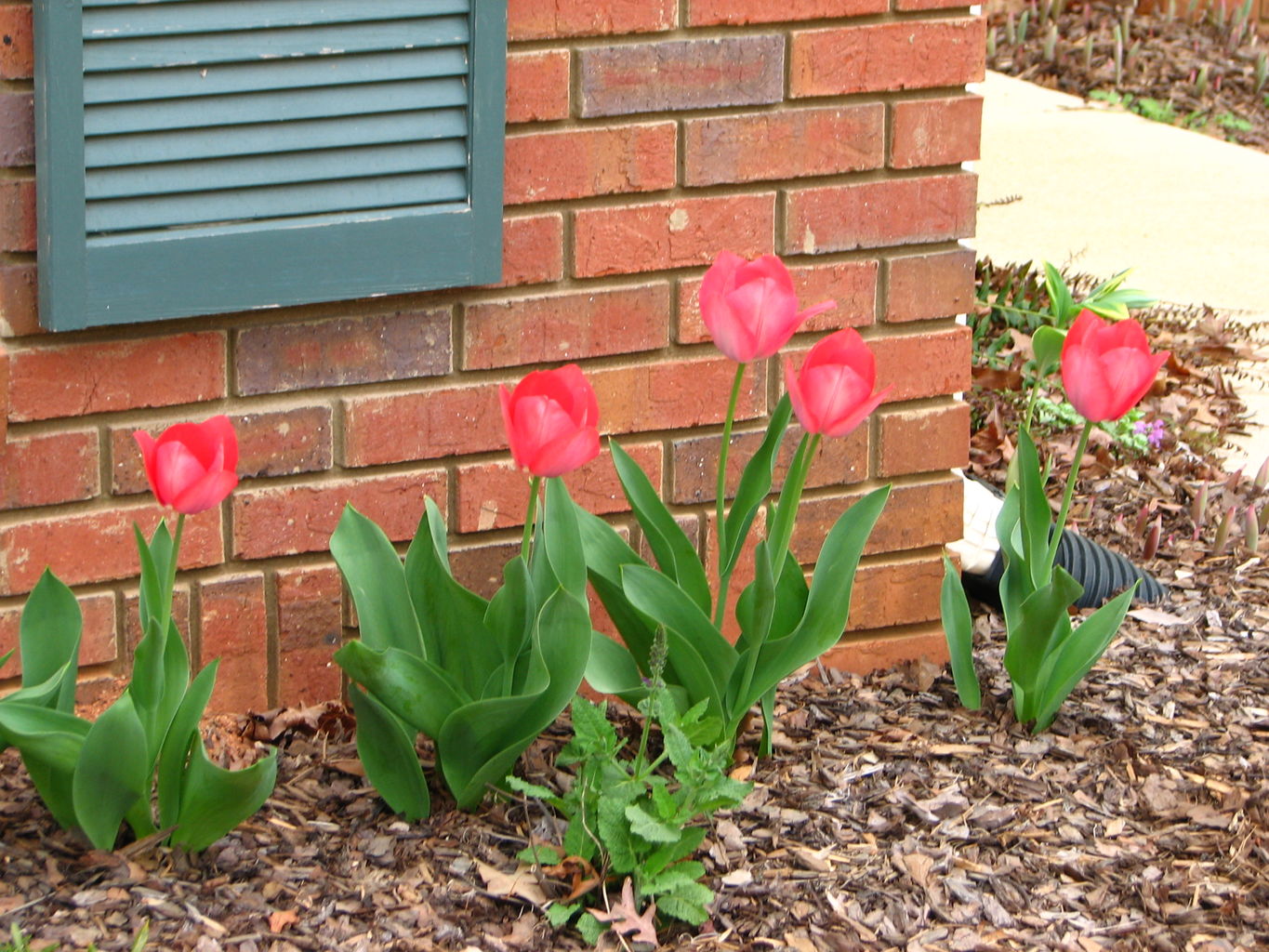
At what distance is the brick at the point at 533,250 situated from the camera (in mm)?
2225

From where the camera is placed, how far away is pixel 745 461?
2.48 meters

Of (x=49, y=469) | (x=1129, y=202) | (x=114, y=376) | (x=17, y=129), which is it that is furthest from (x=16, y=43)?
(x=1129, y=202)

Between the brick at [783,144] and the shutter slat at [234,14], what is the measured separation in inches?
15.2

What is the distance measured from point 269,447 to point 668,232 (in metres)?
0.60

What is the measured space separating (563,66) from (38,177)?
66cm

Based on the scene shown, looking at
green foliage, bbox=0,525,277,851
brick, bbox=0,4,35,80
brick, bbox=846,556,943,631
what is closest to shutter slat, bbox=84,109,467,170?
brick, bbox=0,4,35,80

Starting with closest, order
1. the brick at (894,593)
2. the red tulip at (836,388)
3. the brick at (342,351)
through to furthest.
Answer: the red tulip at (836,388) < the brick at (342,351) < the brick at (894,593)

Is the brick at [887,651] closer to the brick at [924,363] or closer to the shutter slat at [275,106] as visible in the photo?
the brick at [924,363]

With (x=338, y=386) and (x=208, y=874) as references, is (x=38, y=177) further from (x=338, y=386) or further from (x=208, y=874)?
(x=208, y=874)

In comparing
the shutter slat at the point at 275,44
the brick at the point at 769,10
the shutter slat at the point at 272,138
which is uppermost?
the brick at the point at 769,10

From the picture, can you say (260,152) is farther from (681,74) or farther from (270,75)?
(681,74)

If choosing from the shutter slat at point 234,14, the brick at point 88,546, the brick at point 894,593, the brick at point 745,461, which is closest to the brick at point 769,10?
the shutter slat at point 234,14

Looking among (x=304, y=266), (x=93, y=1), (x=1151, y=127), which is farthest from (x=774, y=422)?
(x=1151, y=127)

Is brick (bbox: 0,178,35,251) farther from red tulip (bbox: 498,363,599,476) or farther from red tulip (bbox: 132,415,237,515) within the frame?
red tulip (bbox: 498,363,599,476)
